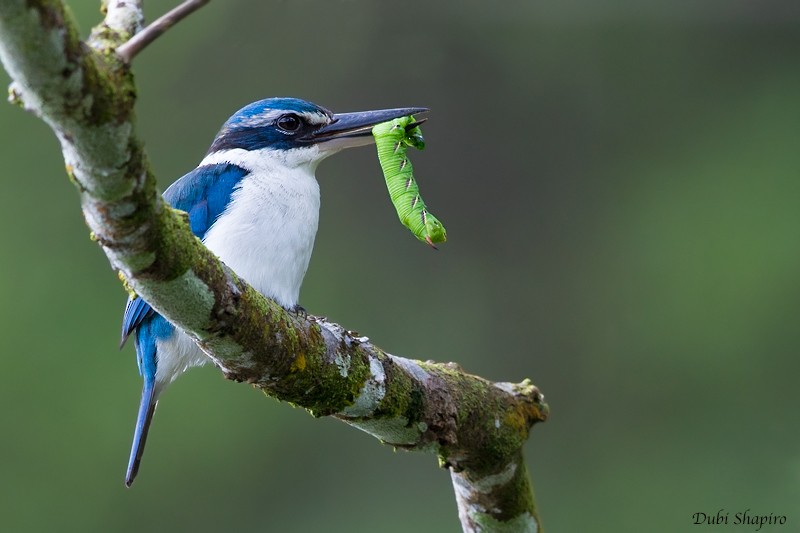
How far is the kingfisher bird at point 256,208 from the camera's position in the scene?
374 cm

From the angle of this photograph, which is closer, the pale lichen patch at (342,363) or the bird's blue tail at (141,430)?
the pale lichen patch at (342,363)

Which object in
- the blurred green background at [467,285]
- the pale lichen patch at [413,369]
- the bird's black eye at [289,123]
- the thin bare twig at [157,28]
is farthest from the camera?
the blurred green background at [467,285]

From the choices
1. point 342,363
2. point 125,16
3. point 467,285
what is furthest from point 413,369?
point 467,285

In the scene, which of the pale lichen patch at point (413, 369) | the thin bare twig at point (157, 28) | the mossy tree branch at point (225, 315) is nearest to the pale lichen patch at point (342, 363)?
the mossy tree branch at point (225, 315)

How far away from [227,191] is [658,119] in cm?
738

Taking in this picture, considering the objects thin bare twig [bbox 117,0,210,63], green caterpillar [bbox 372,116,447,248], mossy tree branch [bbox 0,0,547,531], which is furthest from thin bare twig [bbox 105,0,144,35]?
green caterpillar [bbox 372,116,447,248]

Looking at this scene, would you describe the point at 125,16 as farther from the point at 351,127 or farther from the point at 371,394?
the point at 351,127

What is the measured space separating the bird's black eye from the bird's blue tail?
41.7 inches

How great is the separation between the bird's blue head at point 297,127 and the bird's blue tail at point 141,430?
3.26ft

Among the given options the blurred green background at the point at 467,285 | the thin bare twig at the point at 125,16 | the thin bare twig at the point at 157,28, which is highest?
the thin bare twig at the point at 125,16

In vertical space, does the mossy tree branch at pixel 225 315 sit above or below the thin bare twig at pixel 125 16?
below

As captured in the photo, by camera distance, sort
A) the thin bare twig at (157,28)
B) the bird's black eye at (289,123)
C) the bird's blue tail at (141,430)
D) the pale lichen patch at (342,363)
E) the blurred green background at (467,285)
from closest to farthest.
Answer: the thin bare twig at (157,28) → the pale lichen patch at (342,363) → the bird's blue tail at (141,430) → the bird's black eye at (289,123) → the blurred green background at (467,285)

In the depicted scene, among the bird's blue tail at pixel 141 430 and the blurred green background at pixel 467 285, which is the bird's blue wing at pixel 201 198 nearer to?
the bird's blue tail at pixel 141 430

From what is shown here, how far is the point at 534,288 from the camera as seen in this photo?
9.26 m
